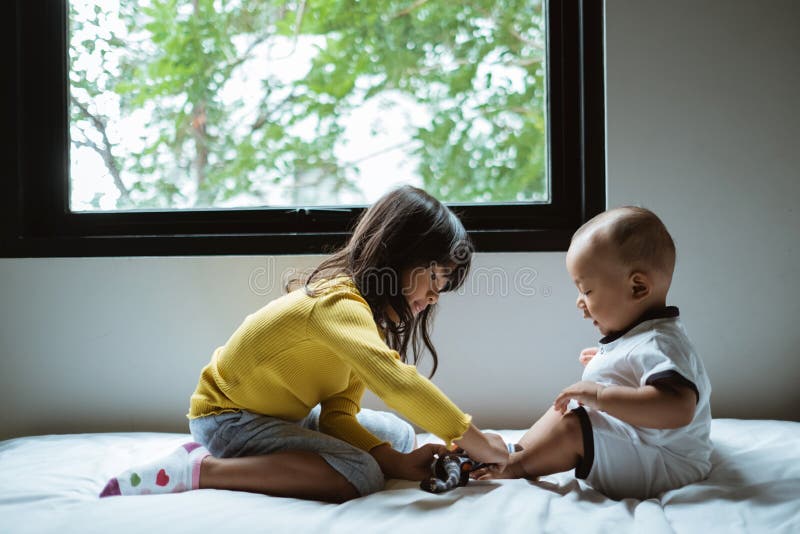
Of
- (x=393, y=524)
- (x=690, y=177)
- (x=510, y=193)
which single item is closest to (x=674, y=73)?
(x=690, y=177)

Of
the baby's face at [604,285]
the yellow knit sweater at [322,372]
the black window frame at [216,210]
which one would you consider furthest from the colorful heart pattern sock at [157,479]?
the baby's face at [604,285]

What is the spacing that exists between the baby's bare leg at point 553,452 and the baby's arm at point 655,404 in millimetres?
94

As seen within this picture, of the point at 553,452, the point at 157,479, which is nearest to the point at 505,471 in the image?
the point at 553,452

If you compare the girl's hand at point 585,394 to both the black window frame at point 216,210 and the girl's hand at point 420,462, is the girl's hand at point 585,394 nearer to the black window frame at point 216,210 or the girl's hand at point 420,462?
the girl's hand at point 420,462

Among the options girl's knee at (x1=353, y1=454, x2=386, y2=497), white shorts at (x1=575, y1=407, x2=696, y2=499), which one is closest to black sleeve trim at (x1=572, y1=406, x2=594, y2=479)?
white shorts at (x1=575, y1=407, x2=696, y2=499)

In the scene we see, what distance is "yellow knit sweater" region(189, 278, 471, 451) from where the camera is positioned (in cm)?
98

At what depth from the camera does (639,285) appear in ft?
3.57

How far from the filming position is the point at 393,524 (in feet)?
2.87

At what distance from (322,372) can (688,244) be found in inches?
35.6

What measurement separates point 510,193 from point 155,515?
3.56 feet

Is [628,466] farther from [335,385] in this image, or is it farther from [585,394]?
[335,385]

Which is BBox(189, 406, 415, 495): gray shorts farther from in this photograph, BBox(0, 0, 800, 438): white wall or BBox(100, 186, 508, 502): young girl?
BBox(0, 0, 800, 438): white wall

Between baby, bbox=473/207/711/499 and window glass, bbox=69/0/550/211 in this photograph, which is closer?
baby, bbox=473/207/711/499

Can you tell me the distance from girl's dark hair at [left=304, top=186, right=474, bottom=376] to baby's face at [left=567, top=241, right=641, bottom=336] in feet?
0.68
